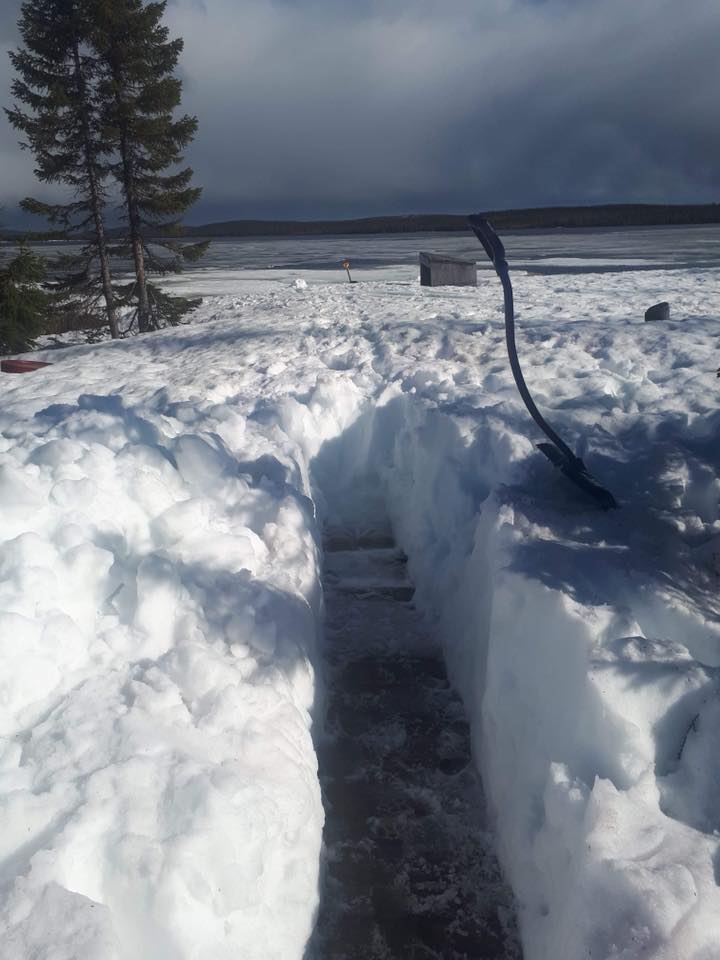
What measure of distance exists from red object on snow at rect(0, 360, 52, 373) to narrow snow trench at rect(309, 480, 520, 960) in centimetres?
718

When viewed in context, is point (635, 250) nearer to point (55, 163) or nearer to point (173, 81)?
point (173, 81)

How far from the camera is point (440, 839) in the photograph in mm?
2992

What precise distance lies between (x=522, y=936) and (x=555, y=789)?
0.56 meters

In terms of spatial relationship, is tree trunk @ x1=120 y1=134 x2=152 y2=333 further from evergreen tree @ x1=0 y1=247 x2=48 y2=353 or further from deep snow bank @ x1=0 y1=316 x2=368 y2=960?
deep snow bank @ x1=0 y1=316 x2=368 y2=960

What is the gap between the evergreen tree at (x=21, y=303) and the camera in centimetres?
1435

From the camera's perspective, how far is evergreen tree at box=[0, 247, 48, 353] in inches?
565

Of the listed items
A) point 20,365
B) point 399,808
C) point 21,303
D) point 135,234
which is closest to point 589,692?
point 399,808

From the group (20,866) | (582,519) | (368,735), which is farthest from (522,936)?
(582,519)

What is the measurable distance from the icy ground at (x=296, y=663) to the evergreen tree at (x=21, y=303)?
31.6 feet

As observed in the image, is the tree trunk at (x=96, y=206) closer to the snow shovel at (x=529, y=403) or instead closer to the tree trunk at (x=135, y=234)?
the tree trunk at (x=135, y=234)

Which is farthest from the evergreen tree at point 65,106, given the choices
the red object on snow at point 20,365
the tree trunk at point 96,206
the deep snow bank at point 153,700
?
the deep snow bank at point 153,700

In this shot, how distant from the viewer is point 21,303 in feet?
47.7

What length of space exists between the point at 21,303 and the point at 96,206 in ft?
14.3

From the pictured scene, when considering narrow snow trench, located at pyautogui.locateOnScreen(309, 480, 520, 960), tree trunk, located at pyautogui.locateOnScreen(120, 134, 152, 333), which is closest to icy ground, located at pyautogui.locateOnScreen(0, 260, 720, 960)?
narrow snow trench, located at pyautogui.locateOnScreen(309, 480, 520, 960)
